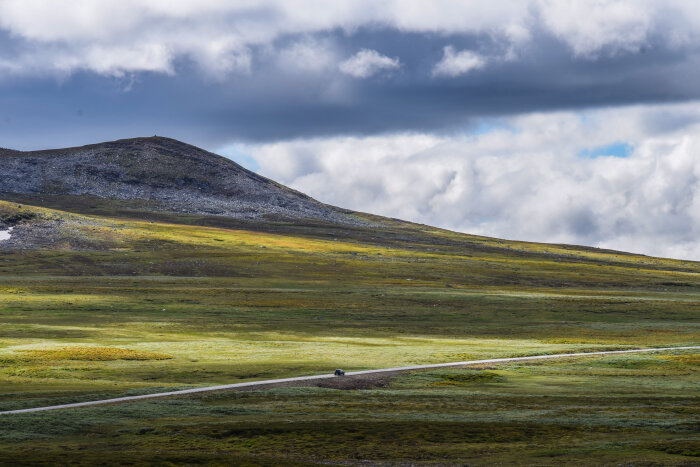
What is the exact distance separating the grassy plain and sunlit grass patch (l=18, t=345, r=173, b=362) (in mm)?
265

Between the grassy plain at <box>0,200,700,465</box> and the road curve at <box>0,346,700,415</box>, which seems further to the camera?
the road curve at <box>0,346,700,415</box>

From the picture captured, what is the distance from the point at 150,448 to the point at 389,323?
8280 centimetres

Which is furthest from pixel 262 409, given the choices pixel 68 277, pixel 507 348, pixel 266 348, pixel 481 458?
pixel 68 277

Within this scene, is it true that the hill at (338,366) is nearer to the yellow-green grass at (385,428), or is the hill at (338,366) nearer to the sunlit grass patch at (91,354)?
the yellow-green grass at (385,428)

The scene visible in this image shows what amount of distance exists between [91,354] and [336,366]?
23.9 metres

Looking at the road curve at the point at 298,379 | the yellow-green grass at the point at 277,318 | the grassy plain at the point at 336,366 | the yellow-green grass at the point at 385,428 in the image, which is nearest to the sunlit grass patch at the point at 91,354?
the grassy plain at the point at 336,366

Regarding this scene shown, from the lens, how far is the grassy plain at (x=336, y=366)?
3975cm

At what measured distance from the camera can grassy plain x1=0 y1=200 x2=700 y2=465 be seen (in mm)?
39750

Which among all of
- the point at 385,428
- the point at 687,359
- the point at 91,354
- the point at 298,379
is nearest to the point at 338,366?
the point at 298,379

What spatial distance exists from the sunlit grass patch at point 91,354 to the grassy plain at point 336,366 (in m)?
0.26

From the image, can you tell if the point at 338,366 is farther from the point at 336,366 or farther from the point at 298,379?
the point at 298,379

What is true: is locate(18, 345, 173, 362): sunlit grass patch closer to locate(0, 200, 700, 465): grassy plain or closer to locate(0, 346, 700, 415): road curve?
locate(0, 200, 700, 465): grassy plain

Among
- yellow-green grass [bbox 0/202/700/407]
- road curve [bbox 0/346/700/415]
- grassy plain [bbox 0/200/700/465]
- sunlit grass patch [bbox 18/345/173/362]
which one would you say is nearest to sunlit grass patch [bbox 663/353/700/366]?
grassy plain [bbox 0/200/700/465]

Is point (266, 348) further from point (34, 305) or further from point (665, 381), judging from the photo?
point (34, 305)
